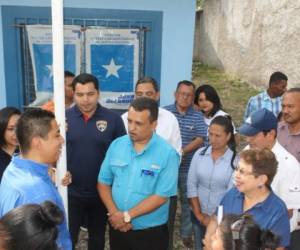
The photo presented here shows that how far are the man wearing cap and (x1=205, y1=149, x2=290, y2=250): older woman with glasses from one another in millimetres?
356

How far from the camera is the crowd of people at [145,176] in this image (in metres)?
2.06

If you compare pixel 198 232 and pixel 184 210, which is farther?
pixel 184 210

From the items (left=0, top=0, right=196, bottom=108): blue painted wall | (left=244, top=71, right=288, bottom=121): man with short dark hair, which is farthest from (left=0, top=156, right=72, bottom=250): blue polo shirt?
(left=244, top=71, right=288, bottom=121): man with short dark hair

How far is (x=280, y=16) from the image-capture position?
11828 millimetres

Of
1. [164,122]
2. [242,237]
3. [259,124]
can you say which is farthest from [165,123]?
[242,237]

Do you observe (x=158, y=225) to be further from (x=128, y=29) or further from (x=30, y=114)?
(x=128, y=29)

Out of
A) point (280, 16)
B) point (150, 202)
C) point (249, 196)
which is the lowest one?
point (150, 202)

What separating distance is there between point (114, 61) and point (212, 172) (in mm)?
2436

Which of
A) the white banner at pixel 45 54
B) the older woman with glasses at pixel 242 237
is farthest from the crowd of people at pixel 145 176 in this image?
the white banner at pixel 45 54

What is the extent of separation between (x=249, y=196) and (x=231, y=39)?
1343 cm

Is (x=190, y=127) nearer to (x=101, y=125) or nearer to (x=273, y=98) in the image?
(x=101, y=125)

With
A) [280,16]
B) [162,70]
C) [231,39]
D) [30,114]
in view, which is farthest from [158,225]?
[231,39]

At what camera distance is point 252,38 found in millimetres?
13766

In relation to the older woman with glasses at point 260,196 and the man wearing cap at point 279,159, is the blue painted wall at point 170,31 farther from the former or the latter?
the older woman with glasses at point 260,196
